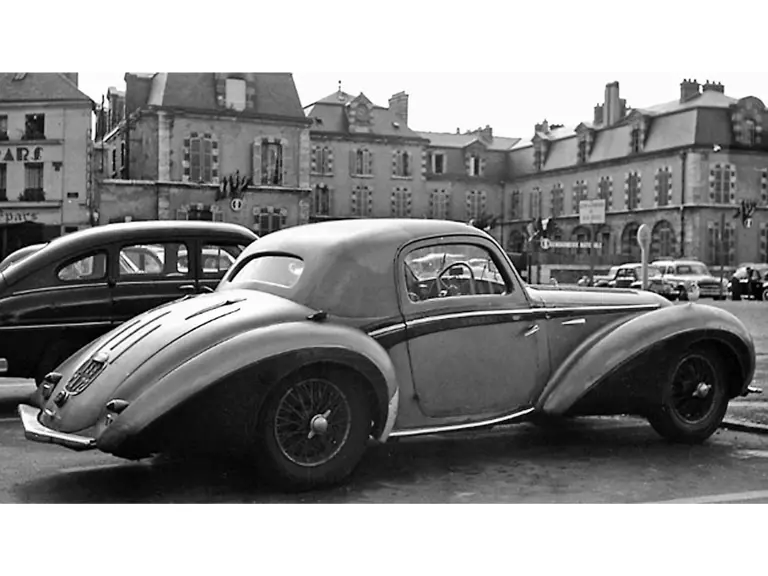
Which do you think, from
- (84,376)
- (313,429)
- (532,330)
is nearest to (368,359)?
(313,429)

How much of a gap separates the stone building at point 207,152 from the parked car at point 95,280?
10cm

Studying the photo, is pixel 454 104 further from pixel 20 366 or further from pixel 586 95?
pixel 20 366

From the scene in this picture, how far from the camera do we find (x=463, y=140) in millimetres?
4371

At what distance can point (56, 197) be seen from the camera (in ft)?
13.7

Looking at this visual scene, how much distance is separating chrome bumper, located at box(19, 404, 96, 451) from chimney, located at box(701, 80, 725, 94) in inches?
118

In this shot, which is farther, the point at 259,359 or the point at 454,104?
the point at 454,104

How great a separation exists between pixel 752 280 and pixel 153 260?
332cm

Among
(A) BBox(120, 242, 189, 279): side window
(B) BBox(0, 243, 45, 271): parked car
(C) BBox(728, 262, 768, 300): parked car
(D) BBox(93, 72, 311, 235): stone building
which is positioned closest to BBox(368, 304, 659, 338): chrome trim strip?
(C) BBox(728, 262, 768, 300): parked car

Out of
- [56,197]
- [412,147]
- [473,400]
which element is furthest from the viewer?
[412,147]

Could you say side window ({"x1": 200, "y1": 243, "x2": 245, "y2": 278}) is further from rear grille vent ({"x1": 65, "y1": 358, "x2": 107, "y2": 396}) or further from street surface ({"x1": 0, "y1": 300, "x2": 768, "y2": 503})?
rear grille vent ({"x1": 65, "y1": 358, "x2": 107, "y2": 396})
